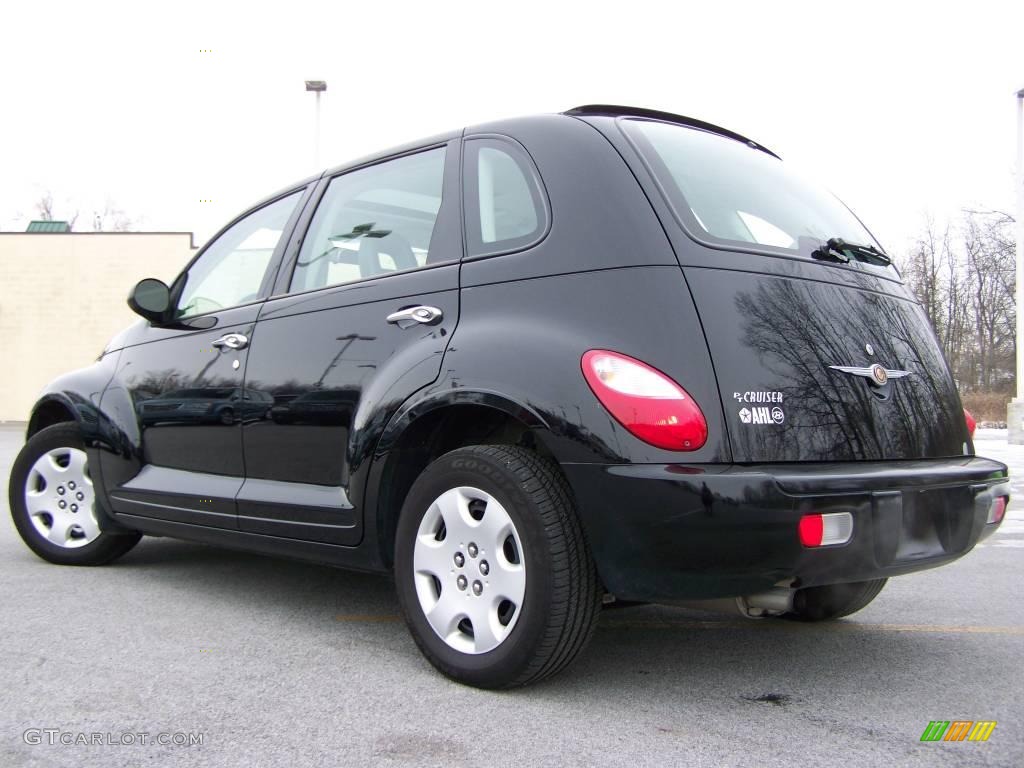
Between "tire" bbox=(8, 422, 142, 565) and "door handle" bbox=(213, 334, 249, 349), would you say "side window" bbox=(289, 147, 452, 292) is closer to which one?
"door handle" bbox=(213, 334, 249, 349)

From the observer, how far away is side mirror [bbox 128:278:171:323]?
4461 mm

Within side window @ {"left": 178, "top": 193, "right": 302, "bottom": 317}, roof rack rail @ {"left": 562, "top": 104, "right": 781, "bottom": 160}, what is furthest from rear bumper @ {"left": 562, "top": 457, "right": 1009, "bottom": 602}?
side window @ {"left": 178, "top": 193, "right": 302, "bottom": 317}

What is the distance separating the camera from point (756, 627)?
12.5 feet

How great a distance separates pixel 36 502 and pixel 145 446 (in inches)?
36.3

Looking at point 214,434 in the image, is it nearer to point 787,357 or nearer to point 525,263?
point 525,263

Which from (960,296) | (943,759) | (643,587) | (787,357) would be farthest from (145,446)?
(960,296)

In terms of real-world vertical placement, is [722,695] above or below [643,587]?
below

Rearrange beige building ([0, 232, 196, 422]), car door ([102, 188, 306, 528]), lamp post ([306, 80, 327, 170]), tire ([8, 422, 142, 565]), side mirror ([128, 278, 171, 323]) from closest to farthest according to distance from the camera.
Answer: car door ([102, 188, 306, 528]) → side mirror ([128, 278, 171, 323]) → tire ([8, 422, 142, 565]) → lamp post ([306, 80, 327, 170]) → beige building ([0, 232, 196, 422])

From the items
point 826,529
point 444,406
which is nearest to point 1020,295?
point 826,529

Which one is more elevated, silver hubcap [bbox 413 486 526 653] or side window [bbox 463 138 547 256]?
side window [bbox 463 138 547 256]

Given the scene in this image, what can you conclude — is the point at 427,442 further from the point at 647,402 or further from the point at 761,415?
the point at 761,415

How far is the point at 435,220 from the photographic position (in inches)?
133

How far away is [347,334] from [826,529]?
1755 mm

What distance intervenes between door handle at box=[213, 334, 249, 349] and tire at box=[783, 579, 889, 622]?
2.36m
